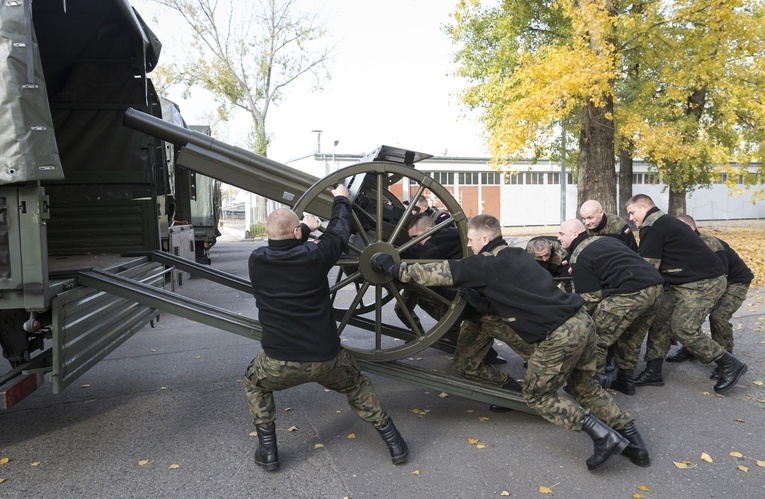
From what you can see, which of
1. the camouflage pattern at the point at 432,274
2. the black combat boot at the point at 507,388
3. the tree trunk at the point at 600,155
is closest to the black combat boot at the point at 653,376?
the black combat boot at the point at 507,388

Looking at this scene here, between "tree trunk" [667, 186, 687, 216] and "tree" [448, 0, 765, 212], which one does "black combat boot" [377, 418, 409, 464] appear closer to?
"tree" [448, 0, 765, 212]

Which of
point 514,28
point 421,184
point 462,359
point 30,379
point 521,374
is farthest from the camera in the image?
point 514,28

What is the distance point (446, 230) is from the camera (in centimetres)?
469

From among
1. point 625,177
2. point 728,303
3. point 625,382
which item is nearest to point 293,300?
point 625,382

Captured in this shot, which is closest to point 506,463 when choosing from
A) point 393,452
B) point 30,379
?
point 393,452

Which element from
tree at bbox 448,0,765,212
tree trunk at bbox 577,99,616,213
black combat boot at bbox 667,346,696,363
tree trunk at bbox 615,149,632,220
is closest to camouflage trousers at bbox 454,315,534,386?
black combat boot at bbox 667,346,696,363

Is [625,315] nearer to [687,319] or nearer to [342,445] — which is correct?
[687,319]

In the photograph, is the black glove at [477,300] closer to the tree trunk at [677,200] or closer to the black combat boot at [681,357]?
the black combat boot at [681,357]

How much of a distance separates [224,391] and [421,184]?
2483 millimetres

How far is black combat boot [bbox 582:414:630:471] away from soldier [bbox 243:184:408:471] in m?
1.12

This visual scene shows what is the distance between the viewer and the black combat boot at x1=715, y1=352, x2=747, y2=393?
4793mm

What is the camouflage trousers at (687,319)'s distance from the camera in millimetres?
4883

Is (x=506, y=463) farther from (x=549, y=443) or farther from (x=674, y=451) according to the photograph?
(x=674, y=451)

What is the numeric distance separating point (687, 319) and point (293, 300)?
3462mm
